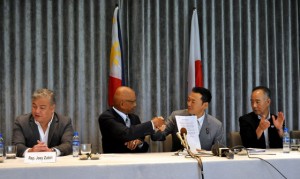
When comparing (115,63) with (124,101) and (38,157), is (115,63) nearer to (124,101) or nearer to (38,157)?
(124,101)

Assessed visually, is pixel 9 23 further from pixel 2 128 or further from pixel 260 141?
pixel 260 141

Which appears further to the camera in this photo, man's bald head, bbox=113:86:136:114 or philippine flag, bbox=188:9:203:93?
philippine flag, bbox=188:9:203:93

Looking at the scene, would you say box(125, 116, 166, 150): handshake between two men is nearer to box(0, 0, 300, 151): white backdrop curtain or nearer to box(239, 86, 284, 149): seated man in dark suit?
box(239, 86, 284, 149): seated man in dark suit

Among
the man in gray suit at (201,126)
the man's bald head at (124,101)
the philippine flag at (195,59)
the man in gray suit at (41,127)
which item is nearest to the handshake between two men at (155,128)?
the man in gray suit at (201,126)

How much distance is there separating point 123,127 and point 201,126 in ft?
2.77

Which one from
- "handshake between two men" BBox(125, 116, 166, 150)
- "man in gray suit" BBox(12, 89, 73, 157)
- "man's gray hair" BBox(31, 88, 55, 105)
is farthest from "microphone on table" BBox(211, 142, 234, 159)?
"man's gray hair" BBox(31, 88, 55, 105)

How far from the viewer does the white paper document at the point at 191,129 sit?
Answer: 3.70 meters

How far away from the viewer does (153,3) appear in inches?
216

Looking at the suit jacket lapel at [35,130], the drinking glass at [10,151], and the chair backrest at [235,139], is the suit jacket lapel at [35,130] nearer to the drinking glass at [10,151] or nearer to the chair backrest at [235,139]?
the drinking glass at [10,151]

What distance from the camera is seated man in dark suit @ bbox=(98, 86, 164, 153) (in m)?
3.99

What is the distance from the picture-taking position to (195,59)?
541 cm

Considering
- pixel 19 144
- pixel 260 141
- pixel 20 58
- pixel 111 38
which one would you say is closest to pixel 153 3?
pixel 111 38

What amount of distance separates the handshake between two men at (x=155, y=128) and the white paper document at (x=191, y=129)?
0.30m

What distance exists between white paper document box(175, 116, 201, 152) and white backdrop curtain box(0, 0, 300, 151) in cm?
164
